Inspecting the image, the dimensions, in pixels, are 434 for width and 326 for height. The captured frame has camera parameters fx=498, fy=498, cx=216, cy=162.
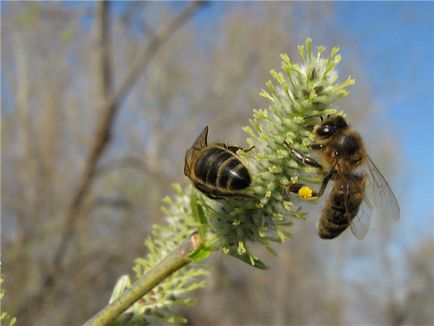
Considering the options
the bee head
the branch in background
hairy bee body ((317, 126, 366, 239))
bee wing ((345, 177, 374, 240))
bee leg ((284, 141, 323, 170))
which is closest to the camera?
bee leg ((284, 141, 323, 170))

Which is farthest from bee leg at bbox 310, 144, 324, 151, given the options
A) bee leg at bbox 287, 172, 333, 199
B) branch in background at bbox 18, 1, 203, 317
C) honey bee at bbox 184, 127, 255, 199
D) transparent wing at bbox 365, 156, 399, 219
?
branch in background at bbox 18, 1, 203, 317

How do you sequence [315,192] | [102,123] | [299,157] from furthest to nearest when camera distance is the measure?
[102,123], [315,192], [299,157]

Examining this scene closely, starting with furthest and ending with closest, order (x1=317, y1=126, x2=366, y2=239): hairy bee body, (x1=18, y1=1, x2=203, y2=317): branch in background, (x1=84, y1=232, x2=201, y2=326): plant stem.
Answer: (x1=18, y1=1, x2=203, y2=317): branch in background < (x1=317, y1=126, x2=366, y2=239): hairy bee body < (x1=84, y1=232, x2=201, y2=326): plant stem

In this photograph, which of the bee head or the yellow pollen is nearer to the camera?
the yellow pollen

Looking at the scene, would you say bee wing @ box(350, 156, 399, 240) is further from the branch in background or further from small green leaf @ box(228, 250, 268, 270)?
the branch in background

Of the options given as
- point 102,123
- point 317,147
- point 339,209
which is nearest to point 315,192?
A: point 317,147

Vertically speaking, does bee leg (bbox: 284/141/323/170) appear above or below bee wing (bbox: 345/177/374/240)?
above

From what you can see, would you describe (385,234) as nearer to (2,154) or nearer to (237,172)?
(2,154)

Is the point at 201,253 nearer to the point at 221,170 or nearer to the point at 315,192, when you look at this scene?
the point at 221,170

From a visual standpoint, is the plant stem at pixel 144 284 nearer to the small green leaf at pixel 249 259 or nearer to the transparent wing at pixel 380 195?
the small green leaf at pixel 249 259
